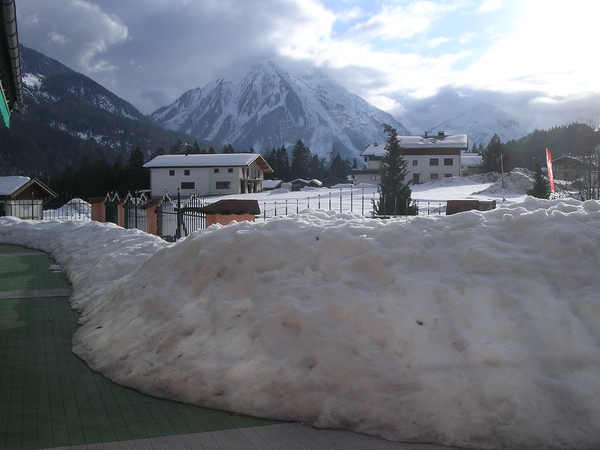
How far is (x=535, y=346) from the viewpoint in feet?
12.1

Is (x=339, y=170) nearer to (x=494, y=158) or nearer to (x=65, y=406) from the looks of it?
(x=494, y=158)

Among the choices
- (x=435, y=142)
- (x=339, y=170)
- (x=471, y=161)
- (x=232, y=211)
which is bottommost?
(x=232, y=211)

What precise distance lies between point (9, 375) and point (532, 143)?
132 metres

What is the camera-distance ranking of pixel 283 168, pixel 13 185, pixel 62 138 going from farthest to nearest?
1. pixel 62 138
2. pixel 283 168
3. pixel 13 185

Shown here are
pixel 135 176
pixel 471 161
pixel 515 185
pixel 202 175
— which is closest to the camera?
pixel 515 185

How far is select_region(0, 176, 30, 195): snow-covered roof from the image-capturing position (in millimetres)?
43906

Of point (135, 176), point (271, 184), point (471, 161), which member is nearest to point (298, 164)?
point (271, 184)

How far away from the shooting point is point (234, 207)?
11.9 m

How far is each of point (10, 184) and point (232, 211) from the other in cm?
4198

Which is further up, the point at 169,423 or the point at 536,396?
the point at 536,396

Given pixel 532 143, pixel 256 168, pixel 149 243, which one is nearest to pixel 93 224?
pixel 149 243

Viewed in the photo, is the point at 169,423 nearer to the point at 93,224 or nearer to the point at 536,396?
the point at 536,396

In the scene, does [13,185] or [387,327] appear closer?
[387,327]

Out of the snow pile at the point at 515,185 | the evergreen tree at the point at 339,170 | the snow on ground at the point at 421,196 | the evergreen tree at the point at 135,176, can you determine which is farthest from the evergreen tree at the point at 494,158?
the evergreen tree at the point at 135,176
